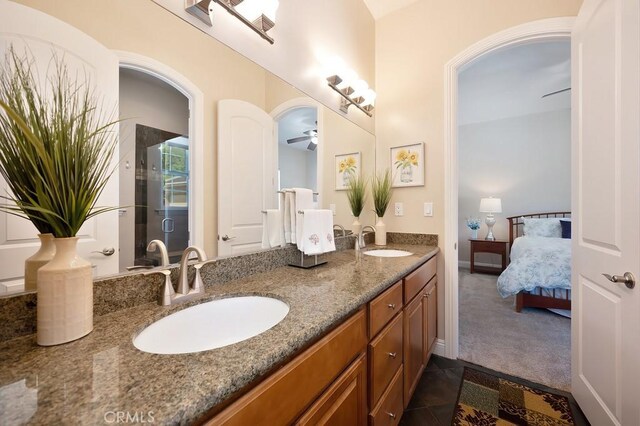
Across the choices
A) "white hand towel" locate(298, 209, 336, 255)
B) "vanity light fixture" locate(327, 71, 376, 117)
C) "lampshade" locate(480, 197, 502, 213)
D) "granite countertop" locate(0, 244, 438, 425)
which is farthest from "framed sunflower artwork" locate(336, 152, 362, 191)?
"lampshade" locate(480, 197, 502, 213)

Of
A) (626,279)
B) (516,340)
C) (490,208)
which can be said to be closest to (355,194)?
(626,279)

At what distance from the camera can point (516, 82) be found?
3354 mm

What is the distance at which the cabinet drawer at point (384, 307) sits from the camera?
1056 millimetres

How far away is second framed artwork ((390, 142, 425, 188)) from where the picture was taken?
2248mm

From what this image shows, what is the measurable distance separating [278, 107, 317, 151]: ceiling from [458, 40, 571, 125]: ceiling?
1.46 meters

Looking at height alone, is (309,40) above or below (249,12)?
above

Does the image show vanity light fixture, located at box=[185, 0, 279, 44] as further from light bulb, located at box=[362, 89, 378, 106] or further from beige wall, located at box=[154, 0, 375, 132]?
light bulb, located at box=[362, 89, 378, 106]

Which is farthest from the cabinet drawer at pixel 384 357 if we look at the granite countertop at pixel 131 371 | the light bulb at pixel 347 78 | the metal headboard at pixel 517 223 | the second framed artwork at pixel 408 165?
the metal headboard at pixel 517 223

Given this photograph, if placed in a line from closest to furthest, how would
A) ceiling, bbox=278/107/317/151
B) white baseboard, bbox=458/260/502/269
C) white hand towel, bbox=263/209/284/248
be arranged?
white hand towel, bbox=263/209/284/248
ceiling, bbox=278/107/317/151
white baseboard, bbox=458/260/502/269

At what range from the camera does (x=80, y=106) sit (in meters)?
0.75

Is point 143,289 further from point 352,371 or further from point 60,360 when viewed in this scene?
point 352,371

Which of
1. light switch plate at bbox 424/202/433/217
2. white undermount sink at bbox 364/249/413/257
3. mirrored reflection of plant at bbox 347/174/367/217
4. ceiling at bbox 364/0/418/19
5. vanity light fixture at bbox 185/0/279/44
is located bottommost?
white undermount sink at bbox 364/249/413/257

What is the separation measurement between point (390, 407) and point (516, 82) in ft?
13.0

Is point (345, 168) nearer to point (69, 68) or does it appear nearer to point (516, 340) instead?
point (69, 68)
